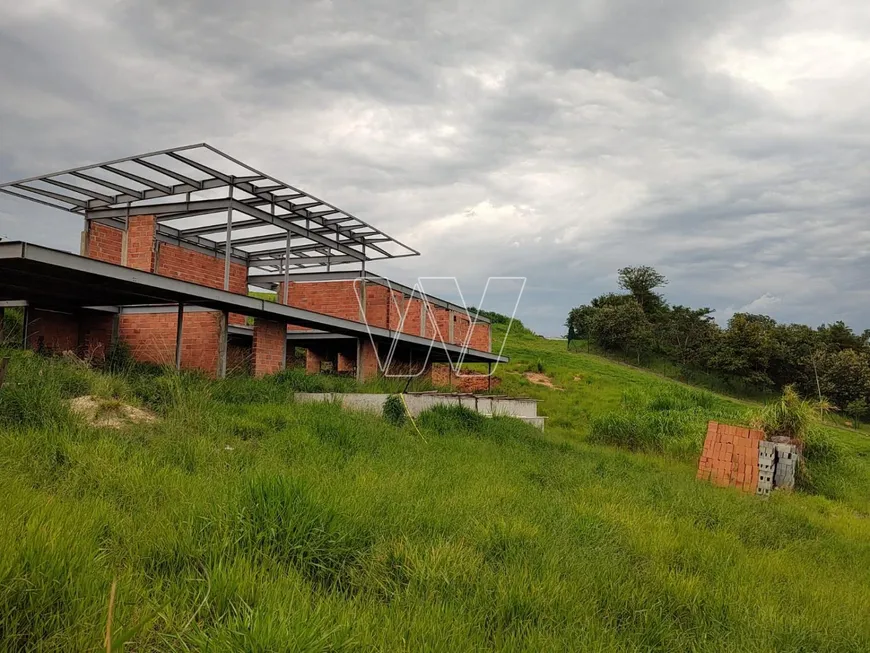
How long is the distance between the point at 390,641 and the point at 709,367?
42.5 metres

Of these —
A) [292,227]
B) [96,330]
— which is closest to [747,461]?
[292,227]

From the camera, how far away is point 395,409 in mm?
11305

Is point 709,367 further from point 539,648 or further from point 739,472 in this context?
point 539,648

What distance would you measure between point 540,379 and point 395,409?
1744 centimetres

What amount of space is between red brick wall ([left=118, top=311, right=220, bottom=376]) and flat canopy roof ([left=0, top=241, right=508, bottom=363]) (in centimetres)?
126

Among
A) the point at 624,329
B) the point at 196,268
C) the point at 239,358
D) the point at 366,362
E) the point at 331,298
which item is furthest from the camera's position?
the point at 624,329

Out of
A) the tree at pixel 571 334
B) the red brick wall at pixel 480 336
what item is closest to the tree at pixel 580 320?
the tree at pixel 571 334

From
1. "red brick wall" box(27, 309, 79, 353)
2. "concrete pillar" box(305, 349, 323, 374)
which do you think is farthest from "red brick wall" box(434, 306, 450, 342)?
"red brick wall" box(27, 309, 79, 353)

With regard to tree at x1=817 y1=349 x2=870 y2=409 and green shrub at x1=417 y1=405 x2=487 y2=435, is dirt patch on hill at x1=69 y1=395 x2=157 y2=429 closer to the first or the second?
green shrub at x1=417 y1=405 x2=487 y2=435

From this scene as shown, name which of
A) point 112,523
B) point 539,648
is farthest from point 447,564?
point 112,523

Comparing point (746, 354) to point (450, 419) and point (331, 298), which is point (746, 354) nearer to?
point (331, 298)

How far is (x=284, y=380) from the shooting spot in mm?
12312

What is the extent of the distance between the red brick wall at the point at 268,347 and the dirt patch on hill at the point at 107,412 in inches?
208

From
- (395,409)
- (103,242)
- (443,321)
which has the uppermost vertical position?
(103,242)
